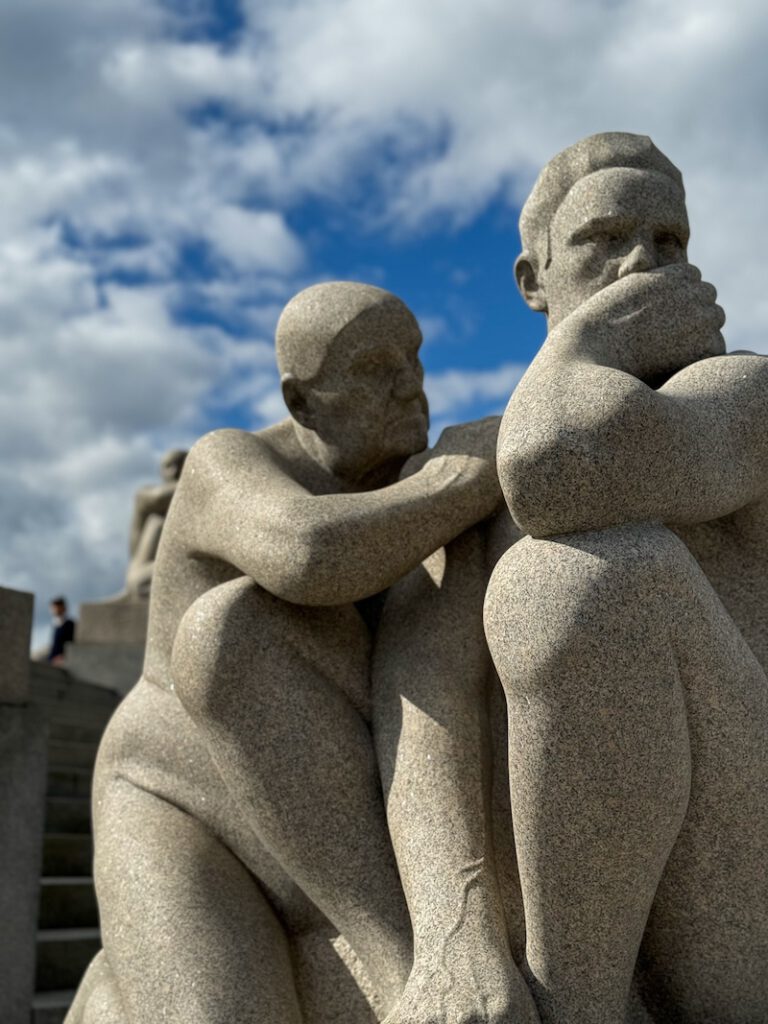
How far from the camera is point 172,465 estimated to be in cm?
1748

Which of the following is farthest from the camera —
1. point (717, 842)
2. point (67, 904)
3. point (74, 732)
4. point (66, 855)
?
point (74, 732)

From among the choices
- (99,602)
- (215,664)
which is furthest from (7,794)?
(99,602)

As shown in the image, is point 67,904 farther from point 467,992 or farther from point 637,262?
point 637,262

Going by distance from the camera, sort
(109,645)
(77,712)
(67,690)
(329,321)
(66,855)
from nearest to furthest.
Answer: (329,321)
(66,855)
(77,712)
(67,690)
(109,645)

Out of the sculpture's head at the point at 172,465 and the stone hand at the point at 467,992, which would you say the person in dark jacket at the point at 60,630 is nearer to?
the sculpture's head at the point at 172,465

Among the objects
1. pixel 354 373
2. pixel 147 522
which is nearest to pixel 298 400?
pixel 354 373

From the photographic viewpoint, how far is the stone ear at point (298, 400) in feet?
11.9

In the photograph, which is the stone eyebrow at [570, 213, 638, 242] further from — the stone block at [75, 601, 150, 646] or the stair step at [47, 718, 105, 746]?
the stone block at [75, 601, 150, 646]

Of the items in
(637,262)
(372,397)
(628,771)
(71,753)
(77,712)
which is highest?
(77,712)

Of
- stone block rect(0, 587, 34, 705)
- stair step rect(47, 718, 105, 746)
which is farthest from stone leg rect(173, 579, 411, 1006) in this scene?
stair step rect(47, 718, 105, 746)

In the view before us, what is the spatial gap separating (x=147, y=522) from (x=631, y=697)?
15.8 m

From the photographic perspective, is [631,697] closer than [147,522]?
Yes

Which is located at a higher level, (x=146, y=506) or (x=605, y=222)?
(x=146, y=506)

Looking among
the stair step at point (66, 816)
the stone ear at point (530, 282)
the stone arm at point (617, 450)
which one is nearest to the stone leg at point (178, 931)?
the stone arm at point (617, 450)
